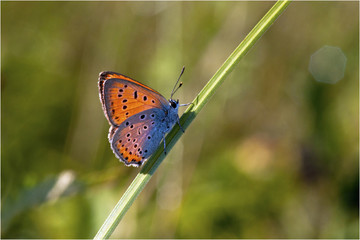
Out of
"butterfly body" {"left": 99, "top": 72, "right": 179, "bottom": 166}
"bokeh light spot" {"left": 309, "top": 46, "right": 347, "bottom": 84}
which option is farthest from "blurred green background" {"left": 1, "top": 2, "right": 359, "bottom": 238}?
"butterfly body" {"left": 99, "top": 72, "right": 179, "bottom": 166}

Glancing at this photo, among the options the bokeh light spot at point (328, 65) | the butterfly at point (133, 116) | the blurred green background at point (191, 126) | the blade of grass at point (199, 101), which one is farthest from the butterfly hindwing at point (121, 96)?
the bokeh light spot at point (328, 65)

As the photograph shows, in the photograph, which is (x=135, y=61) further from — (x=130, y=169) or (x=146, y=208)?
(x=146, y=208)

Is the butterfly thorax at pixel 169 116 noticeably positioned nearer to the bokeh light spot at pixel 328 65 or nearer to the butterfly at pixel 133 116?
the butterfly at pixel 133 116

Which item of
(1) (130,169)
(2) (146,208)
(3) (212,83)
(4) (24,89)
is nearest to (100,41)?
(4) (24,89)

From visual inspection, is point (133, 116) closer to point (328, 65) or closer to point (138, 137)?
point (138, 137)

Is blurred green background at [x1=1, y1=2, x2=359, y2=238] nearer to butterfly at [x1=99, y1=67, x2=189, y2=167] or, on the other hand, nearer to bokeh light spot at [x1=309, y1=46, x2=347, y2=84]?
bokeh light spot at [x1=309, y1=46, x2=347, y2=84]
